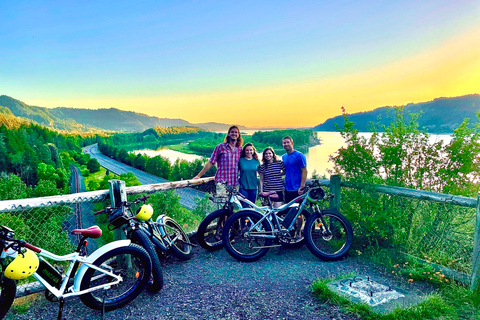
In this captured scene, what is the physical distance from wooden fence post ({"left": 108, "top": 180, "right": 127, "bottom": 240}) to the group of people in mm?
1316

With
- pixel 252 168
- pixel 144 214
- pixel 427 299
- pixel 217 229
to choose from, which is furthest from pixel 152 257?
pixel 427 299

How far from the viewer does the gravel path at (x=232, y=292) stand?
9.96ft

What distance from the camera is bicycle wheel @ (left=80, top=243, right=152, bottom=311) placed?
2998 millimetres

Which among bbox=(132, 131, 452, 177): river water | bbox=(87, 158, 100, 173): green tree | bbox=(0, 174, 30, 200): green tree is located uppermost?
bbox=(132, 131, 452, 177): river water

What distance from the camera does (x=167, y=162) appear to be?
76.8m

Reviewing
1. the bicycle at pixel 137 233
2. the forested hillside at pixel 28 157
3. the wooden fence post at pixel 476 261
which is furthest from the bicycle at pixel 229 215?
the forested hillside at pixel 28 157

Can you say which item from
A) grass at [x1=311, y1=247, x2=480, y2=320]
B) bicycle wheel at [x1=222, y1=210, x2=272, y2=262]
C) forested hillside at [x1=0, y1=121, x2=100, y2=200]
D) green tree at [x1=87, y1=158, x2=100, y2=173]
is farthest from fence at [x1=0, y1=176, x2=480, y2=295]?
green tree at [x1=87, y1=158, x2=100, y2=173]

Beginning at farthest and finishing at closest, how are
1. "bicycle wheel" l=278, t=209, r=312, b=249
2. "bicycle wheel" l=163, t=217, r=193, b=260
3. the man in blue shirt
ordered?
1. the man in blue shirt
2. "bicycle wheel" l=278, t=209, r=312, b=249
3. "bicycle wheel" l=163, t=217, r=193, b=260

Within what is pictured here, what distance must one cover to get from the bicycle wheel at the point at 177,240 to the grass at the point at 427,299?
1.80 meters

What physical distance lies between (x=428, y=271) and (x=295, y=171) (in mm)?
2127

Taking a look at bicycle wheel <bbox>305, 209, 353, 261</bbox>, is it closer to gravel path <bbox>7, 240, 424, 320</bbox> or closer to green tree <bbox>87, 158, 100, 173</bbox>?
gravel path <bbox>7, 240, 424, 320</bbox>

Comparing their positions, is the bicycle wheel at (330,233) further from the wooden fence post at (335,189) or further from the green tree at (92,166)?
the green tree at (92,166)

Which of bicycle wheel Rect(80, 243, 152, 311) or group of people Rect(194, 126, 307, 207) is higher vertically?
group of people Rect(194, 126, 307, 207)

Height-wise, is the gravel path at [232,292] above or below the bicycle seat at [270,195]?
below
